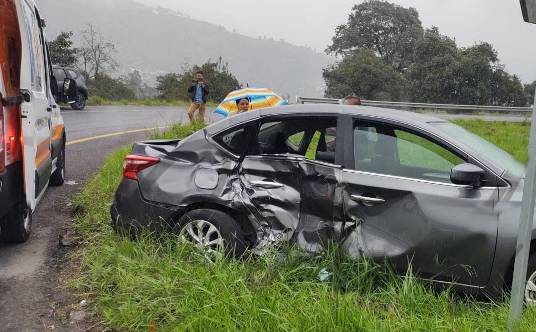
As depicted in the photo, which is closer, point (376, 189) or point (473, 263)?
point (473, 263)

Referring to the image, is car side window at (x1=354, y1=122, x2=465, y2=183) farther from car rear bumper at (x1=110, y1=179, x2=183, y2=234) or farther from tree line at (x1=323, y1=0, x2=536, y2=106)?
tree line at (x1=323, y1=0, x2=536, y2=106)

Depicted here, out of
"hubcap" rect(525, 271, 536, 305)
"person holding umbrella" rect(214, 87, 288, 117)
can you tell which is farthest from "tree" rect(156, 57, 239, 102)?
"hubcap" rect(525, 271, 536, 305)

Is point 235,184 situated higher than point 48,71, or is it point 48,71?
point 48,71

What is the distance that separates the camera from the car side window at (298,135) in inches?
165

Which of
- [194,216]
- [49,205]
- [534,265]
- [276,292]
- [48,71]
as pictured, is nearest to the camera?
[276,292]

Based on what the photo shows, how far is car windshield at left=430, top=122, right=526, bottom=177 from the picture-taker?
3848 millimetres

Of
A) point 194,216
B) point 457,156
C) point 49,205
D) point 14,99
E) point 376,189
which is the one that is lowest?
point 49,205

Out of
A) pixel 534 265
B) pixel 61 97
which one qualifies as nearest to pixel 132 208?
pixel 534 265

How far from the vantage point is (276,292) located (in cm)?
329

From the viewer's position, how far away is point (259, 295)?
10.6 ft

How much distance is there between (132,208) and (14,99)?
48.7 inches

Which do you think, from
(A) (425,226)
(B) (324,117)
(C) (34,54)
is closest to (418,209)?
(A) (425,226)

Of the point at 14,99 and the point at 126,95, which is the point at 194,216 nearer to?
the point at 14,99

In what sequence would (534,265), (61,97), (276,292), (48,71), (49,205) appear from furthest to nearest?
(61,97)
(48,71)
(49,205)
(534,265)
(276,292)
